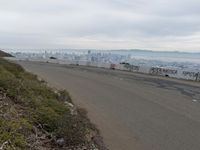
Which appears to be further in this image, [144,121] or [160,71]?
[160,71]

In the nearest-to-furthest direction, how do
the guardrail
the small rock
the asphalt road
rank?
the small rock < the asphalt road < the guardrail

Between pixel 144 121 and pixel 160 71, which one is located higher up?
pixel 144 121

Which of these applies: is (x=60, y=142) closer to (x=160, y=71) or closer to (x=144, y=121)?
(x=144, y=121)

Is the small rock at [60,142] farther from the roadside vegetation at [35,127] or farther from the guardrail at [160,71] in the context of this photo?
the guardrail at [160,71]

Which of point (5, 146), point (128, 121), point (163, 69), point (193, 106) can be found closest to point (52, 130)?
point (5, 146)

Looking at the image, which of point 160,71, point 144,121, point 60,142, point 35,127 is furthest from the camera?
point 160,71

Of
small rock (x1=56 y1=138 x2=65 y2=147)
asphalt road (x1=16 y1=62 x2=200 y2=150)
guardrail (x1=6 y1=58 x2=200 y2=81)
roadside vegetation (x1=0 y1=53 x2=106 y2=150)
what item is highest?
roadside vegetation (x1=0 y1=53 x2=106 y2=150)

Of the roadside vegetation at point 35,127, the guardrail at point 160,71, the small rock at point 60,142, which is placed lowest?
the guardrail at point 160,71

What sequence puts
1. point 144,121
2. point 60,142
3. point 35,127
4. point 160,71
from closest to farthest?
1. point 60,142
2. point 35,127
3. point 144,121
4. point 160,71

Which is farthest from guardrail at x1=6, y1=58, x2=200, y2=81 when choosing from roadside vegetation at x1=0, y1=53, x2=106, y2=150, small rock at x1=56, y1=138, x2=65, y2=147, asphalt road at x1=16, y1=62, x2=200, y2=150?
small rock at x1=56, y1=138, x2=65, y2=147

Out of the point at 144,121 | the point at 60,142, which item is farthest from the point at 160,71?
the point at 60,142

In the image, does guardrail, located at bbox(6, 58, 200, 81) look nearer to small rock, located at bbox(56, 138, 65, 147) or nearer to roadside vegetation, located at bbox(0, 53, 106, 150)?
roadside vegetation, located at bbox(0, 53, 106, 150)

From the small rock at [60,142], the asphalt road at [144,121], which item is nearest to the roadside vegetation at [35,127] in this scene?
the small rock at [60,142]

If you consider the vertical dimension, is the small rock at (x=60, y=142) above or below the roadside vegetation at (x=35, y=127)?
below
